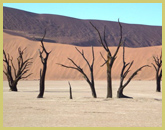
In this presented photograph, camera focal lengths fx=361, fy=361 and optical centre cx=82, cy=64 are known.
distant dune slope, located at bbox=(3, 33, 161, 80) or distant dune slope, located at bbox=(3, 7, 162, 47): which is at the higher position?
distant dune slope, located at bbox=(3, 7, 162, 47)

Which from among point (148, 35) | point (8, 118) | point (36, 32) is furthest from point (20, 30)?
point (8, 118)

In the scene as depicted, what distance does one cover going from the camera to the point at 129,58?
208ft

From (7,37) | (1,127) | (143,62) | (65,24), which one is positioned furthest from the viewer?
(65,24)

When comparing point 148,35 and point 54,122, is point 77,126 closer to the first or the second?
point 54,122

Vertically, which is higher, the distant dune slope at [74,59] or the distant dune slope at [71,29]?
the distant dune slope at [71,29]


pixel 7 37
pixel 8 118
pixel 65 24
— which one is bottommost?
pixel 8 118

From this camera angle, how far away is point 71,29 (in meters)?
130

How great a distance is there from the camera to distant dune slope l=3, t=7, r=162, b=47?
118m

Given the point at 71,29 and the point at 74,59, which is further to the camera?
the point at 71,29

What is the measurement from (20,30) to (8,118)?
108 metres

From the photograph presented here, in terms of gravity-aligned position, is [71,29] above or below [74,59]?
above

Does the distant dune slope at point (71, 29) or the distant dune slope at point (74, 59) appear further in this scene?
the distant dune slope at point (71, 29)

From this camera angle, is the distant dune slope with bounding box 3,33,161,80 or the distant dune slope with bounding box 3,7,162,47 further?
the distant dune slope with bounding box 3,7,162,47

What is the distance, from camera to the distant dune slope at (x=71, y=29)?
117500 millimetres
